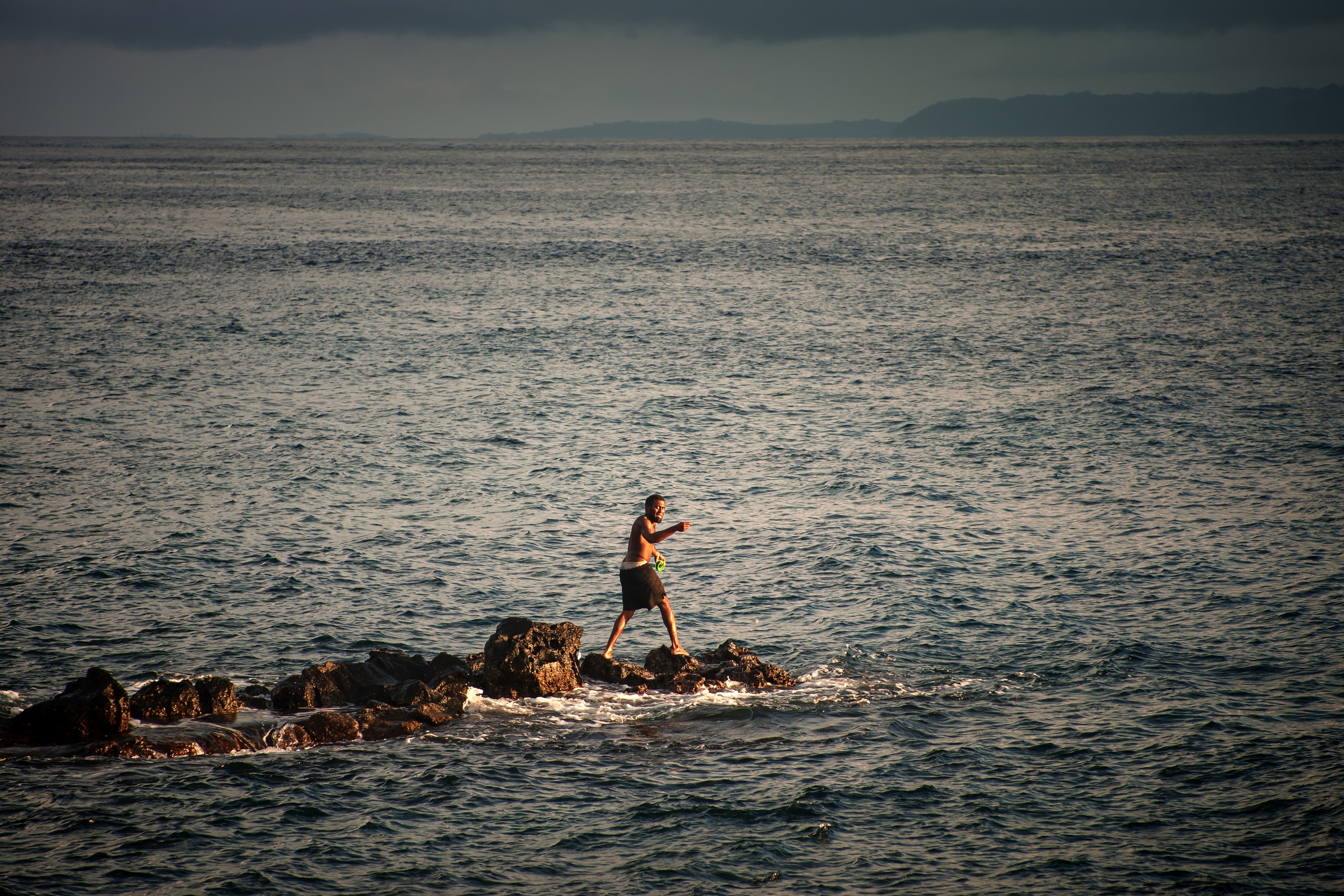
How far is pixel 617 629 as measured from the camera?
16.1 metres

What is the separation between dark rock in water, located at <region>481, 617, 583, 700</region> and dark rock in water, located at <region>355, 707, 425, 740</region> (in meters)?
1.28

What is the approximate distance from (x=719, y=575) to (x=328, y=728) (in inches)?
324

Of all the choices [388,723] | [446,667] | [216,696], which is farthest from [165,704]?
[446,667]

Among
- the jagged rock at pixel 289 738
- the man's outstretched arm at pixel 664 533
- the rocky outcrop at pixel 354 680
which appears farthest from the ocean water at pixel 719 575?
the man's outstretched arm at pixel 664 533

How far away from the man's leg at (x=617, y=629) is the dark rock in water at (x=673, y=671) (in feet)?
1.83

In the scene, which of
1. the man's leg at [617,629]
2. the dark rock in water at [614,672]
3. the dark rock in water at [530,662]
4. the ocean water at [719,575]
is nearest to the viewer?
the ocean water at [719,575]

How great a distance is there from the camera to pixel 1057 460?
26.8 meters

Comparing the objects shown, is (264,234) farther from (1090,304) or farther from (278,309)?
(1090,304)

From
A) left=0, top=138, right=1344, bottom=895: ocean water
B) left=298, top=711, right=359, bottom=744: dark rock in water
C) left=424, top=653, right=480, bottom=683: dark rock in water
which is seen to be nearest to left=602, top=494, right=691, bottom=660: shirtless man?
left=0, top=138, right=1344, bottom=895: ocean water

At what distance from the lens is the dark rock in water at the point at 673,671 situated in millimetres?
15000

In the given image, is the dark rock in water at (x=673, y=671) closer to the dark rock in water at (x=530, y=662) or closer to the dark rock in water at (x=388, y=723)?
the dark rock in water at (x=530, y=662)

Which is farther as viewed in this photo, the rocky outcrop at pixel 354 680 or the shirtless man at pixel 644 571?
the shirtless man at pixel 644 571

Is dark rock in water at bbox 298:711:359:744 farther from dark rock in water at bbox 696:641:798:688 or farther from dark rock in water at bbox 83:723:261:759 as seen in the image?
dark rock in water at bbox 696:641:798:688

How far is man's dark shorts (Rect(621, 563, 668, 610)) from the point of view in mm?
16094
